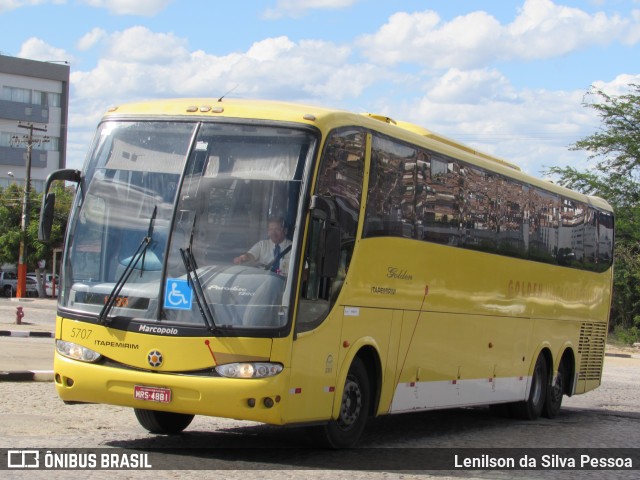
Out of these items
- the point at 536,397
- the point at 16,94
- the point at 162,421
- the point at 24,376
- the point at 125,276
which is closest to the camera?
the point at 125,276

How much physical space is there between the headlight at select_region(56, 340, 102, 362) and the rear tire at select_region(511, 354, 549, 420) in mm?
8794

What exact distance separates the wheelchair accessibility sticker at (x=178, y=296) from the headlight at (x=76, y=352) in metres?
0.91

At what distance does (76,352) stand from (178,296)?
1259mm

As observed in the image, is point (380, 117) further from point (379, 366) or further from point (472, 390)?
point (472, 390)

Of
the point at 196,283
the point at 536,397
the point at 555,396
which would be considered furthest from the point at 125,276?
the point at 555,396

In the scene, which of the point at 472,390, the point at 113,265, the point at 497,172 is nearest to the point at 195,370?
the point at 113,265

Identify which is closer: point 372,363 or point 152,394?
point 152,394

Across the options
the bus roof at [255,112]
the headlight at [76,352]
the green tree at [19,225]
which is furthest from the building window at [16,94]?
the headlight at [76,352]

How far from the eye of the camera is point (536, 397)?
1741cm

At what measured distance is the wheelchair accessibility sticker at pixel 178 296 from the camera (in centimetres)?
986

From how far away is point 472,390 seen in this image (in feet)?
48.1

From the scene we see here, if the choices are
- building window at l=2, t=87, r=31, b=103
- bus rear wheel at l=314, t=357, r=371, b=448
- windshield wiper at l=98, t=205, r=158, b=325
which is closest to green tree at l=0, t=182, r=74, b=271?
building window at l=2, t=87, r=31, b=103

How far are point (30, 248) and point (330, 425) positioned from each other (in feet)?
212

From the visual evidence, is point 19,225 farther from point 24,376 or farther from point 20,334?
point 24,376
